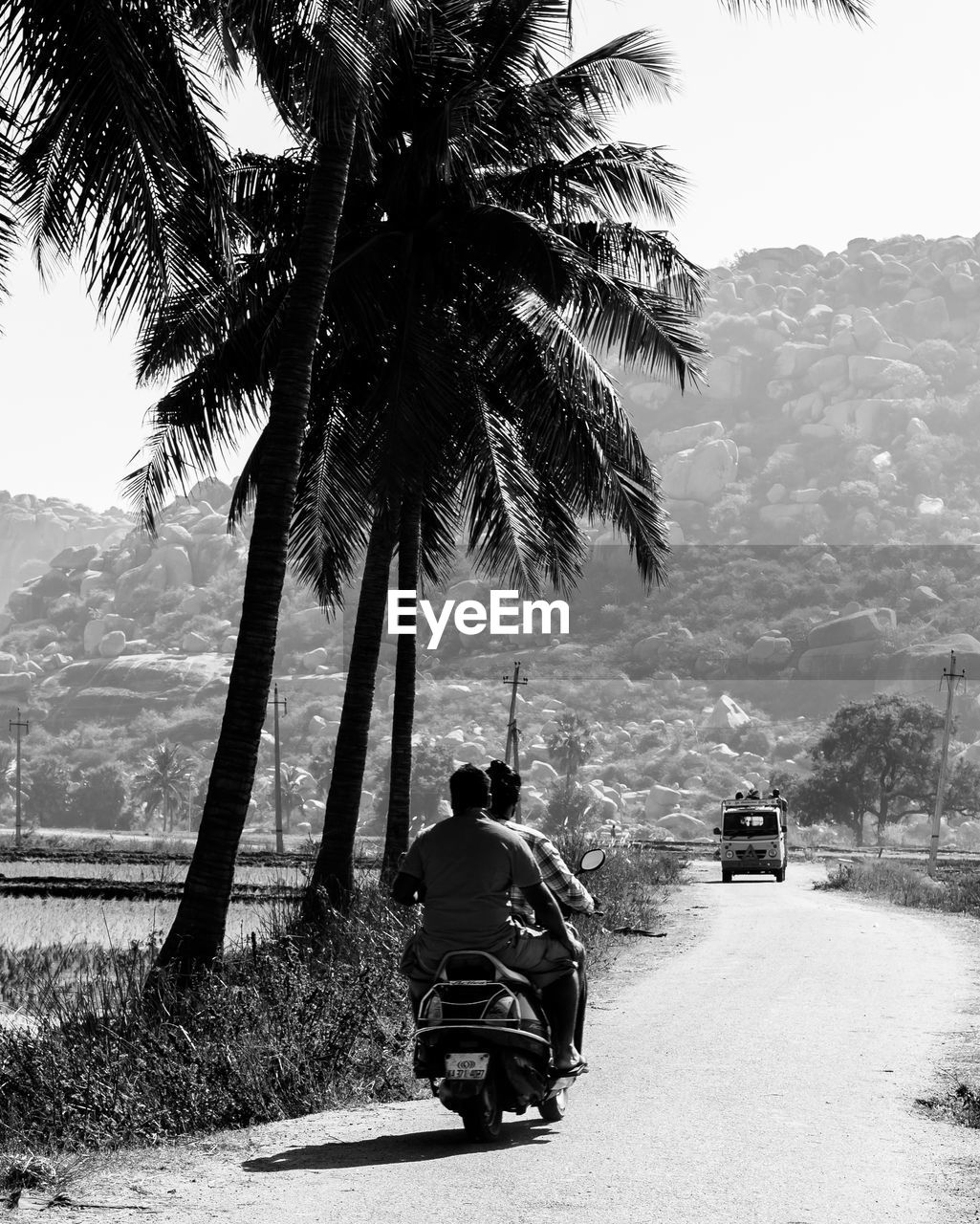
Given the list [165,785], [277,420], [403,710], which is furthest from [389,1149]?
[165,785]

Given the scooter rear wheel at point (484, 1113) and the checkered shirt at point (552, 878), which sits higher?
the checkered shirt at point (552, 878)

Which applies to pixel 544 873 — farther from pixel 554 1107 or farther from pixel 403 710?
pixel 403 710

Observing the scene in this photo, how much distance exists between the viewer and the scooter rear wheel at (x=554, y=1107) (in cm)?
778

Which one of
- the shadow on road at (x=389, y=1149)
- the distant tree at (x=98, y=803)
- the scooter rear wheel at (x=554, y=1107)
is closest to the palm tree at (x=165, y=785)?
the distant tree at (x=98, y=803)

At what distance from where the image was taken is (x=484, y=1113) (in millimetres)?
7293

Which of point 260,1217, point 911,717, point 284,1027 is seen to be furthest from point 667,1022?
point 911,717

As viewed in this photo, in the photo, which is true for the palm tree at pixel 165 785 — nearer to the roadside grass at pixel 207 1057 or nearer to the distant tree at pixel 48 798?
the distant tree at pixel 48 798

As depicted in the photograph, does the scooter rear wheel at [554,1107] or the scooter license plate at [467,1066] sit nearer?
the scooter license plate at [467,1066]

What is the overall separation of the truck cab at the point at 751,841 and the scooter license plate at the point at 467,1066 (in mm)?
37147

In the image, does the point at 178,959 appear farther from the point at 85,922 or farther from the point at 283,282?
the point at 85,922

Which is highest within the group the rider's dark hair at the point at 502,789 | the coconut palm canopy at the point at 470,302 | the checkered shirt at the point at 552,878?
the coconut palm canopy at the point at 470,302

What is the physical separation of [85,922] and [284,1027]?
1705 centimetres

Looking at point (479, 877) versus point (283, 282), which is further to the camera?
point (283, 282)

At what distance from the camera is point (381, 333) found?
19.0m
